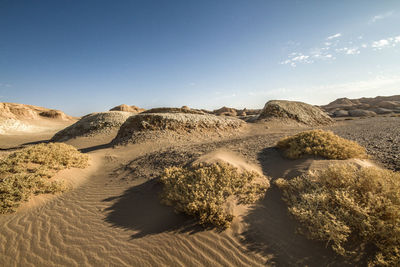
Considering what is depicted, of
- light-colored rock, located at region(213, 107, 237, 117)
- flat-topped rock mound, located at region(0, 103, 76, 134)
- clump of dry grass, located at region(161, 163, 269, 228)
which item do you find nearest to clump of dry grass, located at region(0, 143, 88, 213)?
clump of dry grass, located at region(161, 163, 269, 228)

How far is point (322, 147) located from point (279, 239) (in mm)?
4405

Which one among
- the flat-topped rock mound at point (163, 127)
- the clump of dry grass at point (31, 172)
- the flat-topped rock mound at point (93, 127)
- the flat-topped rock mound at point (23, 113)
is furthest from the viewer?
the flat-topped rock mound at point (23, 113)

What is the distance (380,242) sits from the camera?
8.21 ft

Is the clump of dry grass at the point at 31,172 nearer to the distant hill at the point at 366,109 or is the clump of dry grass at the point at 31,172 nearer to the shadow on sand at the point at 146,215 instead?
the shadow on sand at the point at 146,215

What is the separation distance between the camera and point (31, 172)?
577cm

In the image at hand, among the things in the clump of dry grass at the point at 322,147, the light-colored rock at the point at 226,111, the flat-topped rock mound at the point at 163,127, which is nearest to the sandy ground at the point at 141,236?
the clump of dry grass at the point at 322,147

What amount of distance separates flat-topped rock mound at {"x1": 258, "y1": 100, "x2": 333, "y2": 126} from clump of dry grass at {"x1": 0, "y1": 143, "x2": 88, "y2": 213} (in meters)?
17.5

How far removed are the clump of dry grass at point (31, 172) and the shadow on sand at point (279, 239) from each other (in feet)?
20.5

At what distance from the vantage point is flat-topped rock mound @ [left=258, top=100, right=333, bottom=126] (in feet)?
58.2

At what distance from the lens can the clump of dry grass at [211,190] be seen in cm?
349

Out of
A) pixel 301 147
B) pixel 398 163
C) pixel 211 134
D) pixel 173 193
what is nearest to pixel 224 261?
pixel 173 193

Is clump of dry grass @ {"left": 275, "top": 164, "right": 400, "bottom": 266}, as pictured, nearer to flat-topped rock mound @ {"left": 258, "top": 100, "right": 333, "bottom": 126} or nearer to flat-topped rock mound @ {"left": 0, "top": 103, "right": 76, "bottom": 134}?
flat-topped rock mound @ {"left": 258, "top": 100, "right": 333, "bottom": 126}

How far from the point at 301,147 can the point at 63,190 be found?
8945mm

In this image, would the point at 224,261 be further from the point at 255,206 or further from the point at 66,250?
the point at 66,250
